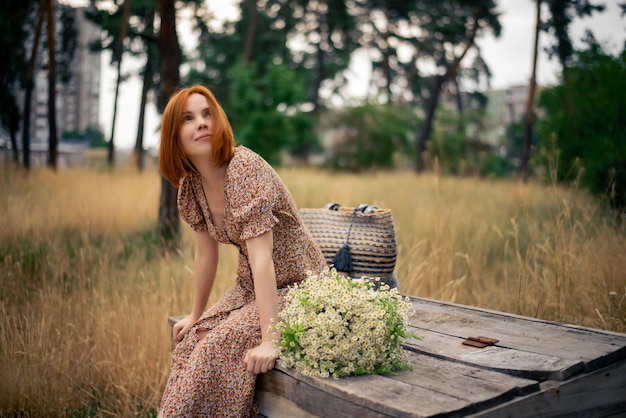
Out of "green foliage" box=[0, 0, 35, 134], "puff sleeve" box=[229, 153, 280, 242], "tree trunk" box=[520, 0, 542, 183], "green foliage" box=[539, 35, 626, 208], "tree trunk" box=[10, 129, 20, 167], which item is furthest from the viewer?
"tree trunk" box=[520, 0, 542, 183]

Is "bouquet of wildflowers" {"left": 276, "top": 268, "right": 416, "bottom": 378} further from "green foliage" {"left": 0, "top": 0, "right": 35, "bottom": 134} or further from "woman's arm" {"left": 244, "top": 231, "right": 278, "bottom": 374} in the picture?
"green foliage" {"left": 0, "top": 0, "right": 35, "bottom": 134}

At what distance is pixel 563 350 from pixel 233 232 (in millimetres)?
1297

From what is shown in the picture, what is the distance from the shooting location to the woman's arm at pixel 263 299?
2.13 metres

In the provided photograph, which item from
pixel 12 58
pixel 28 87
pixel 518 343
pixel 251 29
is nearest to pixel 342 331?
pixel 518 343

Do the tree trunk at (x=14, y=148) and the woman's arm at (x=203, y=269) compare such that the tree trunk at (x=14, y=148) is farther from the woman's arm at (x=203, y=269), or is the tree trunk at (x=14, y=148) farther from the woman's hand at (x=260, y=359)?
the woman's hand at (x=260, y=359)

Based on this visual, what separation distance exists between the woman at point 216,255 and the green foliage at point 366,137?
16970mm

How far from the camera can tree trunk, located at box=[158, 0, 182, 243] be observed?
18.1 ft

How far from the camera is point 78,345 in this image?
3.54 m

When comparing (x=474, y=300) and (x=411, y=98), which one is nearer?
(x=474, y=300)

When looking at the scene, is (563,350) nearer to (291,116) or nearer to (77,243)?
(77,243)

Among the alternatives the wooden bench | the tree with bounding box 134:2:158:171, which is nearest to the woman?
the wooden bench

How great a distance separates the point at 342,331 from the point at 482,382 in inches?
17.9

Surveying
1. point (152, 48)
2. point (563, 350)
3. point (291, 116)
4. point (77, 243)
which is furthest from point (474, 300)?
point (152, 48)

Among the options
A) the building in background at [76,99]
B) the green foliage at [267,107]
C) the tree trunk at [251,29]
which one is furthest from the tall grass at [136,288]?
the tree trunk at [251,29]
